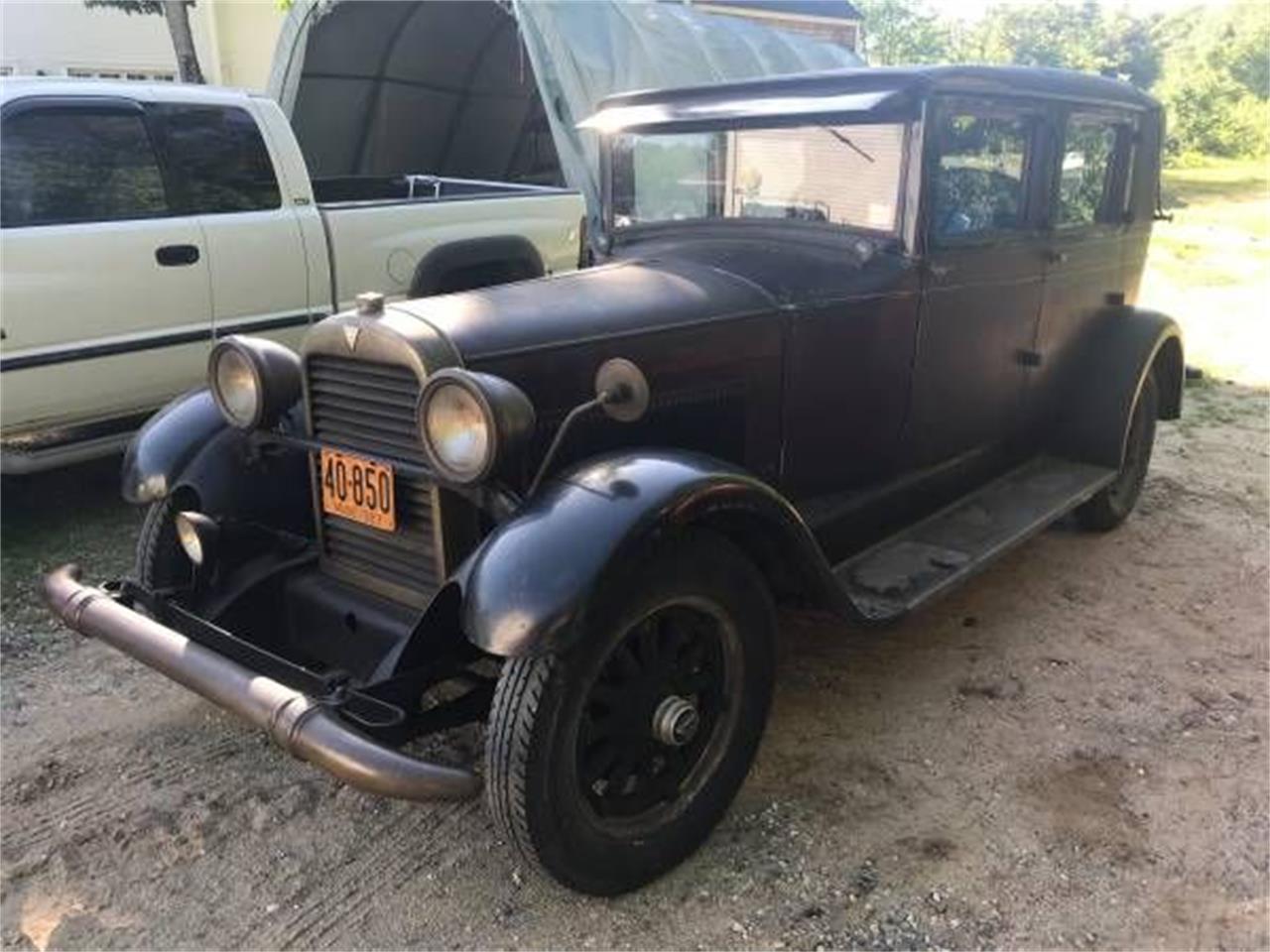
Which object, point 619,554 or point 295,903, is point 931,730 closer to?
point 619,554

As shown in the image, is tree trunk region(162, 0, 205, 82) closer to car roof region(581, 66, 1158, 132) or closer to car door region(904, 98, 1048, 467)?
car roof region(581, 66, 1158, 132)

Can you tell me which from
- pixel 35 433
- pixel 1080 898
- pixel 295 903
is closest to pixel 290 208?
pixel 35 433

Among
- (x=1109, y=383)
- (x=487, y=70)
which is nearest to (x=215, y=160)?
(x=1109, y=383)

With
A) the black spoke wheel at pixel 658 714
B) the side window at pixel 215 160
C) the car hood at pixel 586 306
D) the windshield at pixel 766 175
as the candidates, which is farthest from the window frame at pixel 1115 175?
the side window at pixel 215 160

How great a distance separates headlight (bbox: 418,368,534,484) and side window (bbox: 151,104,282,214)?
11.1 ft

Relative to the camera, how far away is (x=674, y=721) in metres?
2.62

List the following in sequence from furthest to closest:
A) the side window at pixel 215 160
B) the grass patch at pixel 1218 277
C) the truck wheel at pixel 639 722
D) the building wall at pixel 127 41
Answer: the building wall at pixel 127 41 → the grass patch at pixel 1218 277 → the side window at pixel 215 160 → the truck wheel at pixel 639 722

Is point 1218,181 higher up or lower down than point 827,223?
lower down

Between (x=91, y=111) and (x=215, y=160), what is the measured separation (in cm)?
62

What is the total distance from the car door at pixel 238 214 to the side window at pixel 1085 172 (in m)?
3.69

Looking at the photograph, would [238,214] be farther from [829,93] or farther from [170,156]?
[829,93]

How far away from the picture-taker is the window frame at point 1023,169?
3424mm

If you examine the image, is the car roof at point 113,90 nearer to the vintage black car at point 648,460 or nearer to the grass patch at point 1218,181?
the vintage black car at point 648,460

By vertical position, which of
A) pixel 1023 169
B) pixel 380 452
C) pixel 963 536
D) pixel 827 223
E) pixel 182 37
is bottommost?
pixel 963 536
